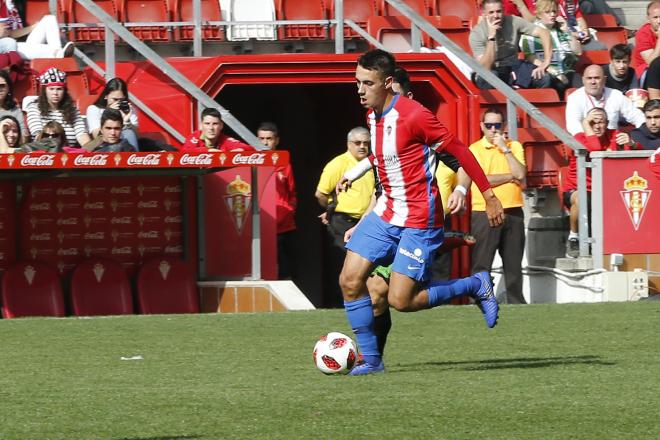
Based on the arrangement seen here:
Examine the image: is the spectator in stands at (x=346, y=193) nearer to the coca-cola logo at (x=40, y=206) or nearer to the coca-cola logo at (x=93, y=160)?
the coca-cola logo at (x=93, y=160)

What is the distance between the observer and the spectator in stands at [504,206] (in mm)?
14911

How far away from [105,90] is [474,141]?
4152mm

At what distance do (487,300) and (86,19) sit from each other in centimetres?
963

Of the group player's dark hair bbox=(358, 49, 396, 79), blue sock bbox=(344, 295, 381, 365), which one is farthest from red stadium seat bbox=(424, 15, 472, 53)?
blue sock bbox=(344, 295, 381, 365)

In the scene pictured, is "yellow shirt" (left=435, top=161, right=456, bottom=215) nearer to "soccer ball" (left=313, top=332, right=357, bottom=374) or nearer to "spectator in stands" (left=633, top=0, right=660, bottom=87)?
"spectator in stands" (left=633, top=0, right=660, bottom=87)

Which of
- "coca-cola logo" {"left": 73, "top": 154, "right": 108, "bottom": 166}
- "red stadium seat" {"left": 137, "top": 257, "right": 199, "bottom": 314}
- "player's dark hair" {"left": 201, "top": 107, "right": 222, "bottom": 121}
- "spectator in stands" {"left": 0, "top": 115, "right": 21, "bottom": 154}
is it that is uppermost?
"player's dark hair" {"left": 201, "top": 107, "right": 222, "bottom": 121}

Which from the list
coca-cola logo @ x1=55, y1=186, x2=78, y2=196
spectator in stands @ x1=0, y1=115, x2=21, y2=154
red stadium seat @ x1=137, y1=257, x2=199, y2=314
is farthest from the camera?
coca-cola logo @ x1=55, y1=186, x2=78, y2=196

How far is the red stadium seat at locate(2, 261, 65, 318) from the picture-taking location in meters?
14.0

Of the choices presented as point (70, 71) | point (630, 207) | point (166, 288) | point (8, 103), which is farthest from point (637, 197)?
point (8, 103)

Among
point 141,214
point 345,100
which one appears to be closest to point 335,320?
point 141,214

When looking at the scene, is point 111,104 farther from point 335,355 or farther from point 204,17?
point 335,355

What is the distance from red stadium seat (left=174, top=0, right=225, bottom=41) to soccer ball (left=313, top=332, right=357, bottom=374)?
356 inches

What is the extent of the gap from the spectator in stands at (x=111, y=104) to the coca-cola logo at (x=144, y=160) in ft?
2.84

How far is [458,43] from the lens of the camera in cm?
1773
